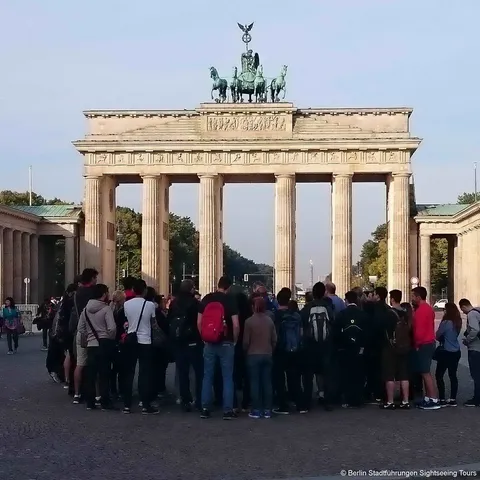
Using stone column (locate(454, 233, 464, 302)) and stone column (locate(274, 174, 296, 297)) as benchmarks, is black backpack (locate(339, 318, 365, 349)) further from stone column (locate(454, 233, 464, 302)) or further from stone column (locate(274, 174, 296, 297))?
stone column (locate(454, 233, 464, 302))

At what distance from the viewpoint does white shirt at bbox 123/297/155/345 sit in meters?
16.6

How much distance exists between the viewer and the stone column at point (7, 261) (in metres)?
67.3

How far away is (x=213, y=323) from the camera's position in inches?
623

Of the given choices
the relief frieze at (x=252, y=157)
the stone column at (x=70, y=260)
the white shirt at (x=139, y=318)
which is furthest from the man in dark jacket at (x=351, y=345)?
the stone column at (x=70, y=260)

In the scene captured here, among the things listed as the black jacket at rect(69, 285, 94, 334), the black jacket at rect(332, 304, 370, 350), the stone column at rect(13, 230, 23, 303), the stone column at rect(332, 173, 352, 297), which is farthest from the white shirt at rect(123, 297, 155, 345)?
the stone column at rect(13, 230, 23, 303)

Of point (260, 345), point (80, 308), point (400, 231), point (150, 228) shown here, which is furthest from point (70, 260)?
point (260, 345)

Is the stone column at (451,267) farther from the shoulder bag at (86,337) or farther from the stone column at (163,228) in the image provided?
the shoulder bag at (86,337)

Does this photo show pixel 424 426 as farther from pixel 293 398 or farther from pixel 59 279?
pixel 59 279

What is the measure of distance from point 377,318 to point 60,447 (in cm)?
677

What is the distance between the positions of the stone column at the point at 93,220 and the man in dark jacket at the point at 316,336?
169ft

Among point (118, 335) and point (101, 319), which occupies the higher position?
point (101, 319)

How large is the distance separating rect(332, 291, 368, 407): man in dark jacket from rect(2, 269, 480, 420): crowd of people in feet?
0.06

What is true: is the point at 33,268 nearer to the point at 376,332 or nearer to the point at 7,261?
the point at 7,261

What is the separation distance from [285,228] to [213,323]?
50.6 meters
